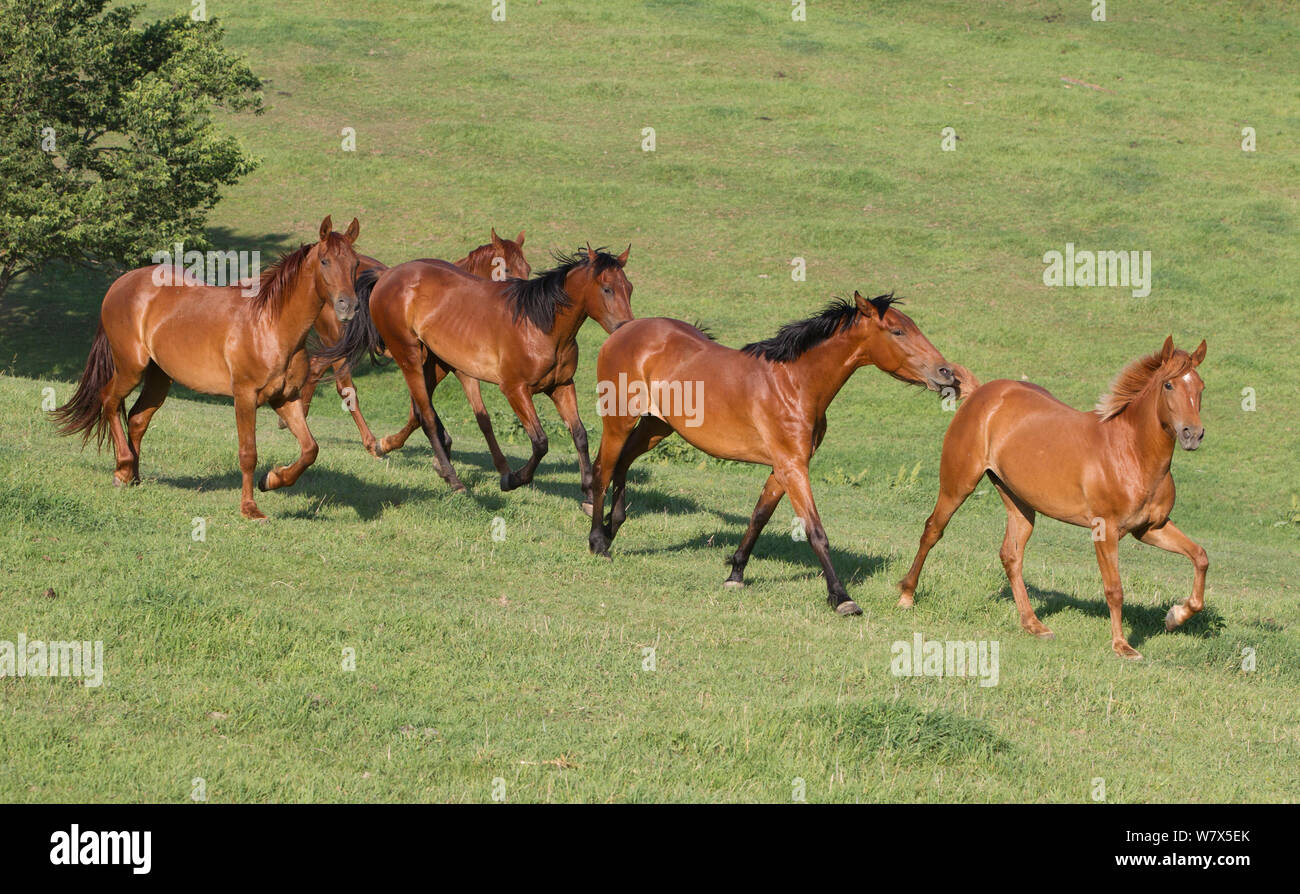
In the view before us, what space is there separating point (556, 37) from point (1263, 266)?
24.9 metres

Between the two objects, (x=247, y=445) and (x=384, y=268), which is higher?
(x=384, y=268)

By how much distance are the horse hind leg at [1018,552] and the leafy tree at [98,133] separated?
737 inches

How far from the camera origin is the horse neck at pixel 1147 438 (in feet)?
31.2

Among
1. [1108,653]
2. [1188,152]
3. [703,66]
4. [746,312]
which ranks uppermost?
[703,66]

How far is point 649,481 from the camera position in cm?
1605

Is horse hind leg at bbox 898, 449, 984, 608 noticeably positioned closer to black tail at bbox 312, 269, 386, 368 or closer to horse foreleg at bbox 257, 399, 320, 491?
horse foreleg at bbox 257, 399, 320, 491

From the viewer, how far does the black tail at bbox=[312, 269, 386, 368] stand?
13.0 meters

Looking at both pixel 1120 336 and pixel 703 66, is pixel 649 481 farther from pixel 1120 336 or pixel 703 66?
pixel 703 66

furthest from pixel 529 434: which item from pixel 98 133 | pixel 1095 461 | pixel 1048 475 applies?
pixel 98 133

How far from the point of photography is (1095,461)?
9.77 metres

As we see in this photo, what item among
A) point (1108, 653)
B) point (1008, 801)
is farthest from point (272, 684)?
point (1108, 653)

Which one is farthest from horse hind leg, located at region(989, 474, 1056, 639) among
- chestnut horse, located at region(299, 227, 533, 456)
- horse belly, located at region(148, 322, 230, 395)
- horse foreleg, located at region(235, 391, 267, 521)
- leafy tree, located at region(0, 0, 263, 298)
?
leafy tree, located at region(0, 0, 263, 298)

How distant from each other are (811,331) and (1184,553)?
11.1 feet

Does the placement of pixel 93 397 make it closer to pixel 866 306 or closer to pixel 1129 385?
pixel 866 306
